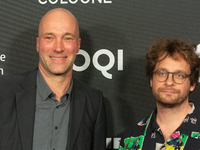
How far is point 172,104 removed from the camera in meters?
1.80

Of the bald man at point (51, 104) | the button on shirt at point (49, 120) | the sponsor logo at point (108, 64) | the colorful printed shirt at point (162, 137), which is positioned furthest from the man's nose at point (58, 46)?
the colorful printed shirt at point (162, 137)

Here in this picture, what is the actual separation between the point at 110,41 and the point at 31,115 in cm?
91

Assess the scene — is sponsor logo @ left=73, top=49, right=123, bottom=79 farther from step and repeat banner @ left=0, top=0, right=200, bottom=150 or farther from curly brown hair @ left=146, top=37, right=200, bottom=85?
curly brown hair @ left=146, top=37, right=200, bottom=85

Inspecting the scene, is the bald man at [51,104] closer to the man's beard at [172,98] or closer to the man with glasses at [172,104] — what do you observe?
the man with glasses at [172,104]

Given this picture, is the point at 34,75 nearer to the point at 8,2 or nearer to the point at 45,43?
the point at 45,43

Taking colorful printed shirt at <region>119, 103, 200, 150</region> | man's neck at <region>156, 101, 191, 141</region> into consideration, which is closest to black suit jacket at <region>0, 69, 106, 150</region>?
colorful printed shirt at <region>119, 103, 200, 150</region>

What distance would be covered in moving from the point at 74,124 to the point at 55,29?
64cm

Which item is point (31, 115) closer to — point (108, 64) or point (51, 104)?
point (51, 104)

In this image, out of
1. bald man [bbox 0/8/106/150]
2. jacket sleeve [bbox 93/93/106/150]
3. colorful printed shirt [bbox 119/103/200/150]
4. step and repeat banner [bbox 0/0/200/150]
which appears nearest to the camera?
colorful printed shirt [bbox 119/103/200/150]

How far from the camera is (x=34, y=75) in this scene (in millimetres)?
1989

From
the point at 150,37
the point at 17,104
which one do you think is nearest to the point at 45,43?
the point at 17,104

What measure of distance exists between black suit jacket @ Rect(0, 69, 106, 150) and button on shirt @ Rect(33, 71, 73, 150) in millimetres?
36

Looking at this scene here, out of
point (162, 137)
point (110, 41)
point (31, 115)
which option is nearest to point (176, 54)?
point (162, 137)

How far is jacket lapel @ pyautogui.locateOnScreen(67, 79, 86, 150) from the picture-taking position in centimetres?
188
